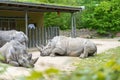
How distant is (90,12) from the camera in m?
37.9

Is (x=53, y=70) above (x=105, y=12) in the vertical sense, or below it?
above

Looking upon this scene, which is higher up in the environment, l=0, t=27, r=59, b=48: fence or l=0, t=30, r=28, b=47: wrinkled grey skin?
l=0, t=30, r=28, b=47: wrinkled grey skin

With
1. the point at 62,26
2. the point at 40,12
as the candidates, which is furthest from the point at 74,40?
the point at 62,26

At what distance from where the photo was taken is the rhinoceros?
1603 cm

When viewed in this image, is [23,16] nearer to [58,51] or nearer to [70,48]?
[58,51]

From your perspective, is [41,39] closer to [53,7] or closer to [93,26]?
[53,7]

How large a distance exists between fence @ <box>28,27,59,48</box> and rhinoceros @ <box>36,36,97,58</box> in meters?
3.63

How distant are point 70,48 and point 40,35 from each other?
4.89 metres

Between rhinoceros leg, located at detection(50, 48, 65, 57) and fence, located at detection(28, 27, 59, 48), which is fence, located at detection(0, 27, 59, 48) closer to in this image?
A: fence, located at detection(28, 27, 59, 48)

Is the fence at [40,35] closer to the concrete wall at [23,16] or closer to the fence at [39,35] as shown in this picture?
the fence at [39,35]

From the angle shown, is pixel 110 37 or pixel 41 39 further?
pixel 110 37

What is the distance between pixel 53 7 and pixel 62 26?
19.8m

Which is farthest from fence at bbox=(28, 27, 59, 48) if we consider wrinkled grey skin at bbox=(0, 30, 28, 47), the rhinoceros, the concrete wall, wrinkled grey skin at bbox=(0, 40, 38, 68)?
wrinkled grey skin at bbox=(0, 40, 38, 68)

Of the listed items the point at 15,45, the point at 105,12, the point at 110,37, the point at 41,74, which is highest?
the point at 41,74
